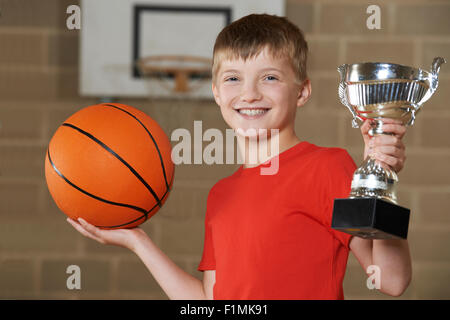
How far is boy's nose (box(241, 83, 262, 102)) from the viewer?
1.15 m

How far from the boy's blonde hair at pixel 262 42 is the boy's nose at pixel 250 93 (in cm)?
6

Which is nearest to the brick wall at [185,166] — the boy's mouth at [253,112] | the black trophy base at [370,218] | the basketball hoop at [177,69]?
the basketball hoop at [177,69]

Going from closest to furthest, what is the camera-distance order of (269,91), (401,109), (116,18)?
(401,109) < (269,91) < (116,18)

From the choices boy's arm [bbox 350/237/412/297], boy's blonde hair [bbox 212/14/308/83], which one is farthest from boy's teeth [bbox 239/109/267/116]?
boy's arm [bbox 350/237/412/297]

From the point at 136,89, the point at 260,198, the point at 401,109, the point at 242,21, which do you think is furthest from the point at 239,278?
the point at 136,89

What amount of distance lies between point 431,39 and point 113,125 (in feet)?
6.47

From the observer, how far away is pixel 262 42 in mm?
1181

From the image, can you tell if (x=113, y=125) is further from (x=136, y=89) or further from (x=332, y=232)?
(x=136, y=89)

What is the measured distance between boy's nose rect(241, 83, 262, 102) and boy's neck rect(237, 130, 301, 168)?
10 centimetres

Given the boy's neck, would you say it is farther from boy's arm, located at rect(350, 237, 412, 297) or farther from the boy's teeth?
boy's arm, located at rect(350, 237, 412, 297)

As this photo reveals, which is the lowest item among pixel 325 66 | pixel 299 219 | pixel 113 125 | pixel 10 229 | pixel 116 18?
pixel 10 229

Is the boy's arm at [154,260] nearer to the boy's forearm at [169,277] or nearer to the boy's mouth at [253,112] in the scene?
the boy's forearm at [169,277]

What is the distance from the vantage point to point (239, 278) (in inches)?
44.2

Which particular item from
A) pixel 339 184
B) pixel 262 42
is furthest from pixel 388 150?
pixel 262 42
